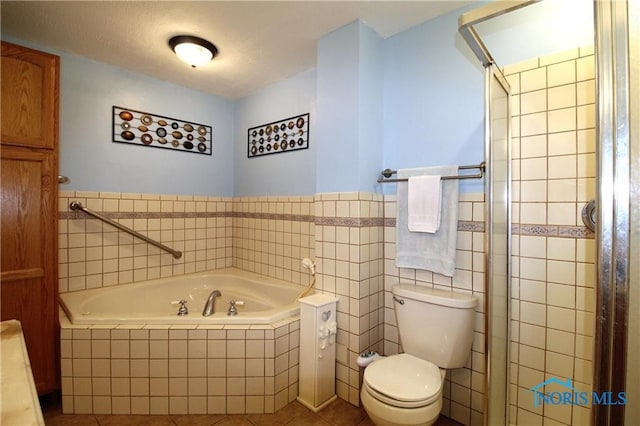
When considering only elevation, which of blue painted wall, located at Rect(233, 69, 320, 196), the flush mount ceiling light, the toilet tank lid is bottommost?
the toilet tank lid

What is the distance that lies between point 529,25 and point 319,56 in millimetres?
1176

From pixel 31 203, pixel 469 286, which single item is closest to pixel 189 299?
pixel 31 203

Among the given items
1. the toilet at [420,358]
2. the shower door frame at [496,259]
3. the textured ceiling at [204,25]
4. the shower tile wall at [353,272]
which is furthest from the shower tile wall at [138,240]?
the shower door frame at [496,259]

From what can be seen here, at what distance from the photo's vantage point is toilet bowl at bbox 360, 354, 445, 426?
Answer: 4.15 feet

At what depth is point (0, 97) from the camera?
1624mm

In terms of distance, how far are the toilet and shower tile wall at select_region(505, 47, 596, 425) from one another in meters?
0.27

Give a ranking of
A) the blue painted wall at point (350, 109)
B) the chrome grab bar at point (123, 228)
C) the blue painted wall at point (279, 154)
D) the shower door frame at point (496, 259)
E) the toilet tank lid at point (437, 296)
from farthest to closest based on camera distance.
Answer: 1. the blue painted wall at point (279, 154)
2. the chrome grab bar at point (123, 228)
3. the blue painted wall at point (350, 109)
4. the toilet tank lid at point (437, 296)
5. the shower door frame at point (496, 259)

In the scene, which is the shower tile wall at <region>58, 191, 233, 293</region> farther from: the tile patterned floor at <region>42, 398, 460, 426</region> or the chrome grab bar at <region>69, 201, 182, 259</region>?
the tile patterned floor at <region>42, 398, 460, 426</region>

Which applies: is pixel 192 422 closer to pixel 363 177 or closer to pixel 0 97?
pixel 363 177

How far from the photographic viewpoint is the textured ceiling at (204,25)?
1699mm

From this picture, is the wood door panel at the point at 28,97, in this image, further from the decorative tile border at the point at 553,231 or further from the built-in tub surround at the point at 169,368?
the decorative tile border at the point at 553,231

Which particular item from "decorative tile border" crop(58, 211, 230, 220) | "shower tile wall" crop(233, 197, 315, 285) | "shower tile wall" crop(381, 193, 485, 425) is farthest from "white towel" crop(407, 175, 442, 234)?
"decorative tile border" crop(58, 211, 230, 220)

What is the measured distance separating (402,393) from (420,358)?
0.36 m

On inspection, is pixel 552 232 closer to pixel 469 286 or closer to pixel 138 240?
pixel 469 286
